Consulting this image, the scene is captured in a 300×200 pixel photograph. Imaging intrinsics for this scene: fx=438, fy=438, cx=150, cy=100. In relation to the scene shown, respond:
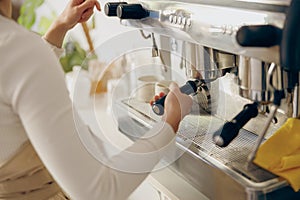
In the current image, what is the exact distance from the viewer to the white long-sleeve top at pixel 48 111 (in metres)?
0.49

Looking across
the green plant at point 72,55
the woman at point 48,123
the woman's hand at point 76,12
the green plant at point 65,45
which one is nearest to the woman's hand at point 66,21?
the woman's hand at point 76,12

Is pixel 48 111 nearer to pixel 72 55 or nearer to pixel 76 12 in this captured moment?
pixel 76 12

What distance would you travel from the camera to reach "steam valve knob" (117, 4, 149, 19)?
76 centimetres

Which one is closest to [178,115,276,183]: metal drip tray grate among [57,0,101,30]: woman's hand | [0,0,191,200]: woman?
[0,0,191,200]: woman

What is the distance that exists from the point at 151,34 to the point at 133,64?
0.37m

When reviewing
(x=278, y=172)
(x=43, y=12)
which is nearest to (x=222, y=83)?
(x=278, y=172)

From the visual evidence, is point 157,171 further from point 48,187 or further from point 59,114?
point 59,114

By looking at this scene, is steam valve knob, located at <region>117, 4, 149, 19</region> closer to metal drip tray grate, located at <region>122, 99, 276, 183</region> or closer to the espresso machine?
the espresso machine

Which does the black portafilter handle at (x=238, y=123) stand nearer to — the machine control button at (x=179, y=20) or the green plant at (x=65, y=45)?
the machine control button at (x=179, y=20)

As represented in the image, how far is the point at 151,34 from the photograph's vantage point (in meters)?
0.83

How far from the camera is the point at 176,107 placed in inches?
24.0

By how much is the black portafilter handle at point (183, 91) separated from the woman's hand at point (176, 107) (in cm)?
4

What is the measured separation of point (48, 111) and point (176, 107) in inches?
7.5

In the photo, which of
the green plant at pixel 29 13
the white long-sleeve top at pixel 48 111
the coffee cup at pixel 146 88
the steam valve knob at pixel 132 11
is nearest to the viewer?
the white long-sleeve top at pixel 48 111
